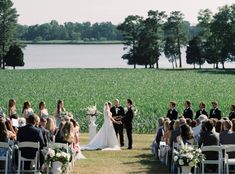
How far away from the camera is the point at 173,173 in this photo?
50.9ft

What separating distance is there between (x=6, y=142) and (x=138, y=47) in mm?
115851

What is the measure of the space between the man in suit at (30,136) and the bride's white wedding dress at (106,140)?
21.4ft

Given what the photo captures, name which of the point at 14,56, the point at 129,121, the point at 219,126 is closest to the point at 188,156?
the point at 219,126

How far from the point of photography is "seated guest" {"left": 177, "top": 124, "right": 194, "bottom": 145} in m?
15.4

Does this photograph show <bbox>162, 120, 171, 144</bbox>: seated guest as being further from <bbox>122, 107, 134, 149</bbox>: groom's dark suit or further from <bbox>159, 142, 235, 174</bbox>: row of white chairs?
<bbox>122, 107, 134, 149</bbox>: groom's dark suit

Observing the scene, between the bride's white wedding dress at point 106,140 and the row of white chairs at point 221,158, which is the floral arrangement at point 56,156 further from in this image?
the bride's white wedding dress at point 106,140

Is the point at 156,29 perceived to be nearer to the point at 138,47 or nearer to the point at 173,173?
the point at 138,47

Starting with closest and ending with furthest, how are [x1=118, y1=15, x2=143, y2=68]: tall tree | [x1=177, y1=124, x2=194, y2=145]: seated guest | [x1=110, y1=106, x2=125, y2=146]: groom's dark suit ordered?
[x1=177, y1=124, x2=194, y2=145]: seated guest → [x1=110, y1=106, x2=125, y2=146]: groom's dark suit → [x1=118, y1=15, x2=143, y2=68]: tall tree

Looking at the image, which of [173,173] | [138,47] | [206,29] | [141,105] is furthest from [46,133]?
[206,29]

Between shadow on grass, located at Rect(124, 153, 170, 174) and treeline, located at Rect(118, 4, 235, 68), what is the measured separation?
332ft

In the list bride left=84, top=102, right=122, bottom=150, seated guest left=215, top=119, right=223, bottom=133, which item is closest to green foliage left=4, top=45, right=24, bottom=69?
bride left=84, top=102, right=122, bottom=150

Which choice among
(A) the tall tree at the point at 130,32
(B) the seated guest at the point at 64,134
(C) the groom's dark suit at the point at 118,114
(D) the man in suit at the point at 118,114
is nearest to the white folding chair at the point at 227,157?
(B) the seated guest at the point at 64,134

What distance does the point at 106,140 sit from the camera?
21281mm

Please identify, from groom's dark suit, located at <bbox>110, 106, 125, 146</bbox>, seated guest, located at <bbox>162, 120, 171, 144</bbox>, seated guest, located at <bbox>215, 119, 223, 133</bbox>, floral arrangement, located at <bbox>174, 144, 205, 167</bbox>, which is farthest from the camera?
groom's dark suit, located at <bbox>110, 106, 125, 146</bbox>
